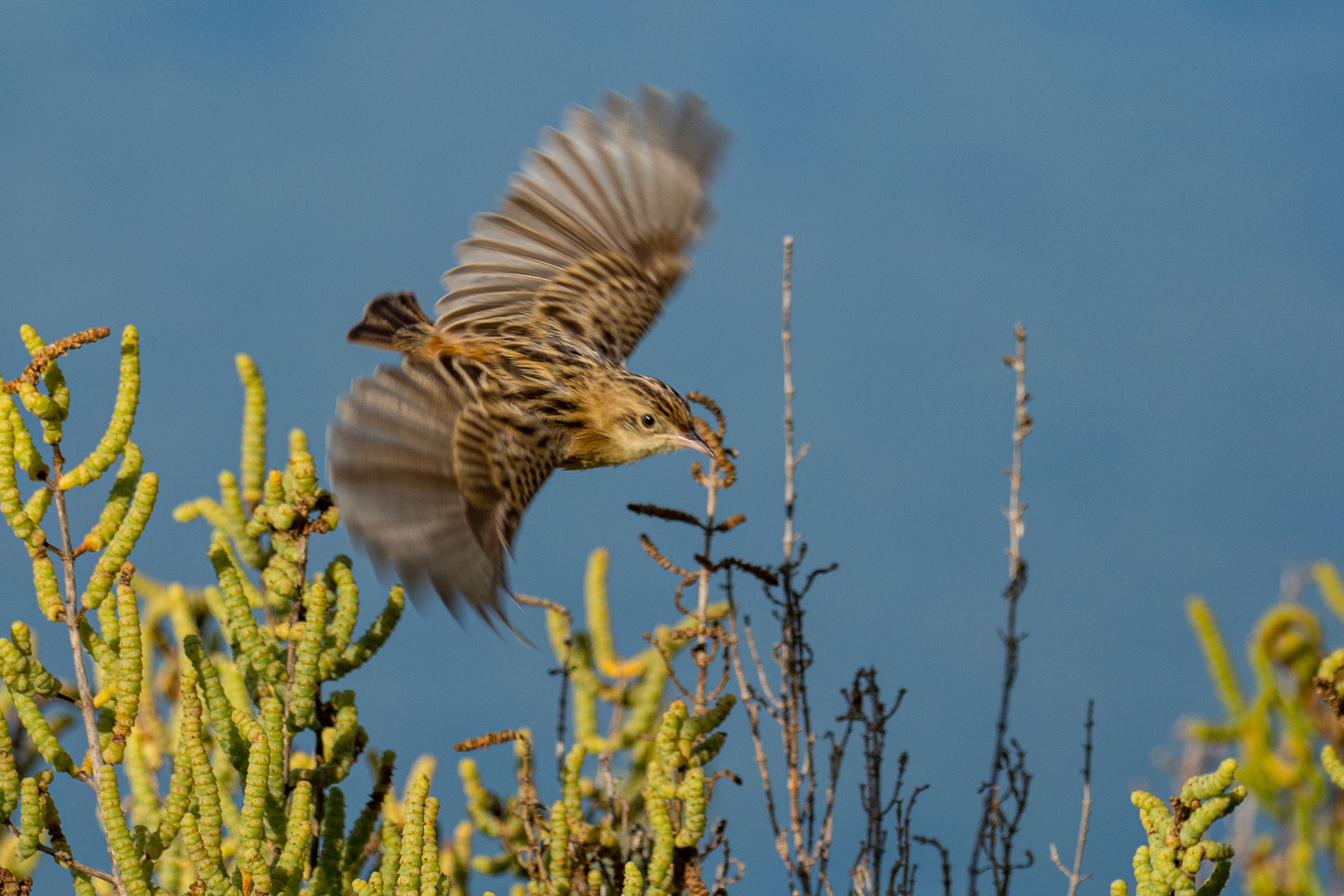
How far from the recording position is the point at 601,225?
20.2 feet

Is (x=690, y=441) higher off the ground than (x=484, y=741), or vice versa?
(x=690, y=441)

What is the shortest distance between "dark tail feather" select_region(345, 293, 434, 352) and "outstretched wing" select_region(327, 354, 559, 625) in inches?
33.9

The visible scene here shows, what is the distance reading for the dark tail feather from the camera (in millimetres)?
5012

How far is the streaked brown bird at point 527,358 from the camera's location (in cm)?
365

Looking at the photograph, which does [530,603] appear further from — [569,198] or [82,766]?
[569,198]

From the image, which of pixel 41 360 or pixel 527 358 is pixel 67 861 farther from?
pixel 527 358

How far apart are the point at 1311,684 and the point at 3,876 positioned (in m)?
2.89

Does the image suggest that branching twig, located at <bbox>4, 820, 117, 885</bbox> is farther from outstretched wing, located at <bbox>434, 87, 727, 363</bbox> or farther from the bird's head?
outstretched wing, located at <bbox>434, 87, 727, 363</bbox>

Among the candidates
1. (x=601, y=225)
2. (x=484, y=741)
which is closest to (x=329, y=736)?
(x=484, y=741)

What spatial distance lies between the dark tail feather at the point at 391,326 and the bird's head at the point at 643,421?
81cm

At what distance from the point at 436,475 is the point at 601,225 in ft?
8.54

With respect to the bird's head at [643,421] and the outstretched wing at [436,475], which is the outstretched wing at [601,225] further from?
the outstretched wing at [436,475]

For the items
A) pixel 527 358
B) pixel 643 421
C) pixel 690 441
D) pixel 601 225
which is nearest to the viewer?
pixel 690 441

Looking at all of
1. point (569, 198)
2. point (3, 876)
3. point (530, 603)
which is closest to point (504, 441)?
point (530, 603)
